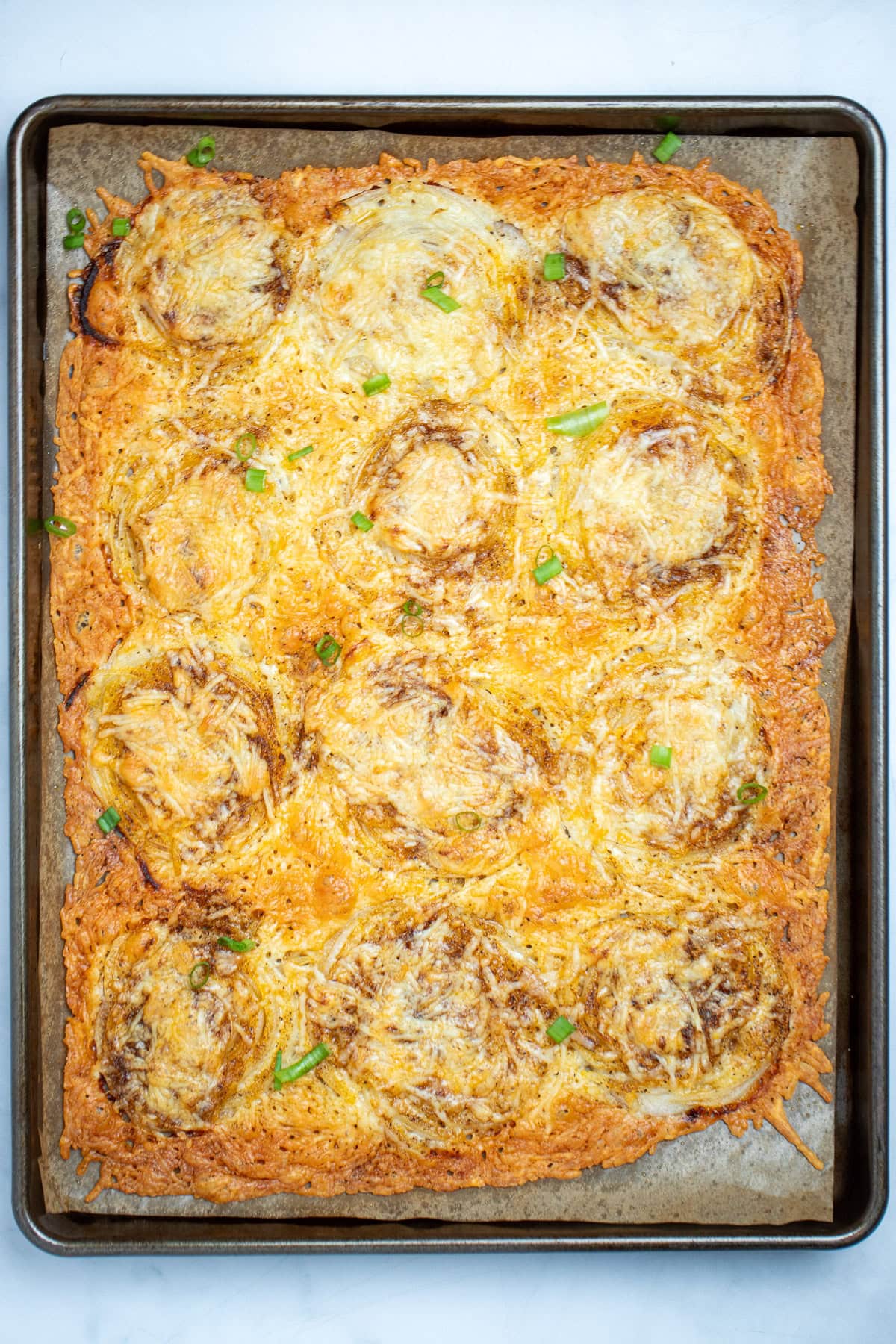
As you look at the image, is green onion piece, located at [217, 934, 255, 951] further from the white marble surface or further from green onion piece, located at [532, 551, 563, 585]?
green onion piece, located at [532, 551, 563, 585]

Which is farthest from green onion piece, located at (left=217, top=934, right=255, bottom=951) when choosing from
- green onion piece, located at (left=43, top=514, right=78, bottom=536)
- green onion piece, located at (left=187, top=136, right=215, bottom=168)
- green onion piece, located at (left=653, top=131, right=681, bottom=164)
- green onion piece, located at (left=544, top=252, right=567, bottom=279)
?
green onion piece, located at (left=653, top=131, right=681, bottom=164)

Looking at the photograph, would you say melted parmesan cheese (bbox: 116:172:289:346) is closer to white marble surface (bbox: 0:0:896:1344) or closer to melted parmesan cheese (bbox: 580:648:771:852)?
white marble surface (bbox: 0:0:896:1344)

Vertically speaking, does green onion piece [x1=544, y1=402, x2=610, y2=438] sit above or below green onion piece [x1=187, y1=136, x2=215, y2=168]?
below

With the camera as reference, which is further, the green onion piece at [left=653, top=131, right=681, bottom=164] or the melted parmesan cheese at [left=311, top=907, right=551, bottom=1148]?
the green onion piece at [left=653, top=131, right=681, bottom=164]

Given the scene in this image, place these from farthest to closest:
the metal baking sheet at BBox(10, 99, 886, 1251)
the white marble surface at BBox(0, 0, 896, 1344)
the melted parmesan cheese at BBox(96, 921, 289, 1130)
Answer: the white marble surface at BBox(0, 0, 896, 1344), the metal baking sheet at BBox(10, 99, 886, 1251), the melted parmesan cheese at BBox(96, 921, 289, 1130)

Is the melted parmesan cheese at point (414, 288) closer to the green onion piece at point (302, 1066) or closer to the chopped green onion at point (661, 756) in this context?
the chopped green onion at point (661, 756)

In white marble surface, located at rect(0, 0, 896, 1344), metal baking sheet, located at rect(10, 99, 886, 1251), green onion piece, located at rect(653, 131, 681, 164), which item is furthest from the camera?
white marble surface, located at rect(0, 0, 896, 1344)
